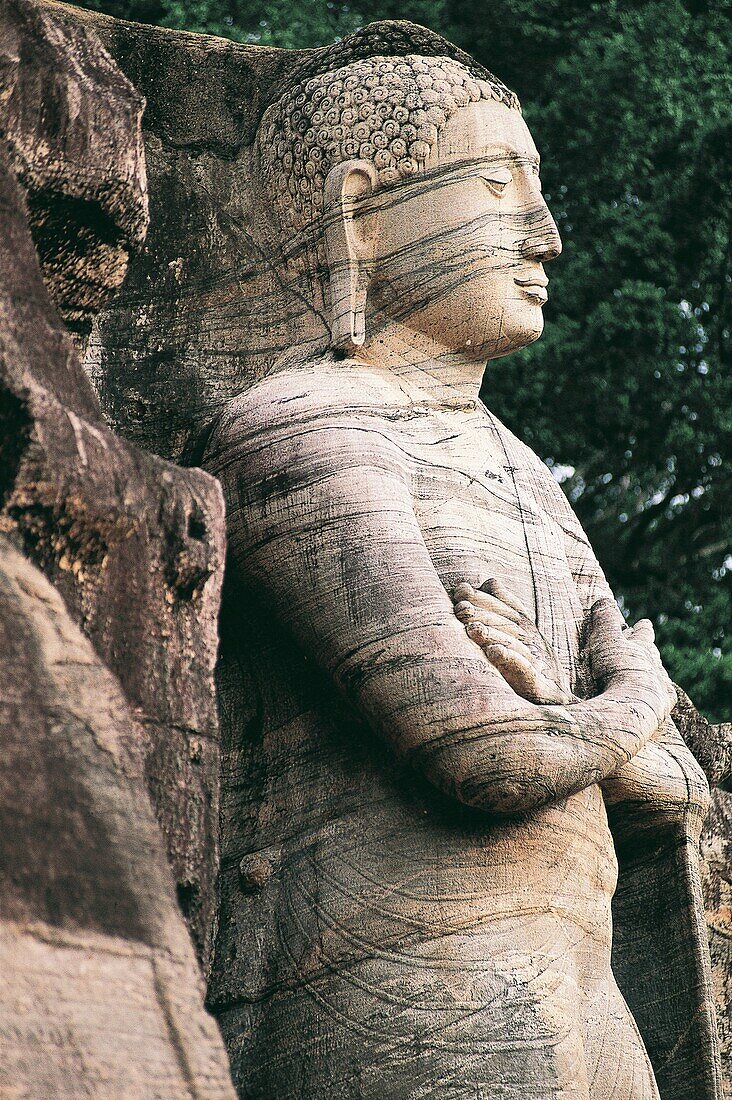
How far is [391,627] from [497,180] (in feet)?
4.80

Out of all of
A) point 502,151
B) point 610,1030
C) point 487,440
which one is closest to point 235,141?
point 502,151

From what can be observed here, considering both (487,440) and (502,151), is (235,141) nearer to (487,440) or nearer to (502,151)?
(502,151)

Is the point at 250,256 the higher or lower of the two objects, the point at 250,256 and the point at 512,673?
the higher

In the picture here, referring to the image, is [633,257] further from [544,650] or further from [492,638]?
[492,638]

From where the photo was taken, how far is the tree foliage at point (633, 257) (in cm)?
966

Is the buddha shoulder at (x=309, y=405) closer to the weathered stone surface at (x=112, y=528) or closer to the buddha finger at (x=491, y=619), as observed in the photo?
the buddha finger at (x=491, y=619)

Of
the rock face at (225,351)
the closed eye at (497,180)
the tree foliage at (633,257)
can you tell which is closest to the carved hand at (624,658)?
the rock face at (225,351)

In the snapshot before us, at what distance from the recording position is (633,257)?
10133mm

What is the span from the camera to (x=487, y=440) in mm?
5238

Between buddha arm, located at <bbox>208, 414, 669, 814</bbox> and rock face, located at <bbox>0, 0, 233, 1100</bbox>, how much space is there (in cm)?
78

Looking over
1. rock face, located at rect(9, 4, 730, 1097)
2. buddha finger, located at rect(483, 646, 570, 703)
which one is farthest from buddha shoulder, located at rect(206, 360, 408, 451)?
buddha finger, located at rect(483, 646, 570, 703)

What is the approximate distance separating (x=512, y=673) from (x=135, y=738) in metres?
1.47

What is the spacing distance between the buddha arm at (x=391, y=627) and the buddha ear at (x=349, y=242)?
55 centimetres

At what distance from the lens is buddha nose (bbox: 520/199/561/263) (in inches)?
205
